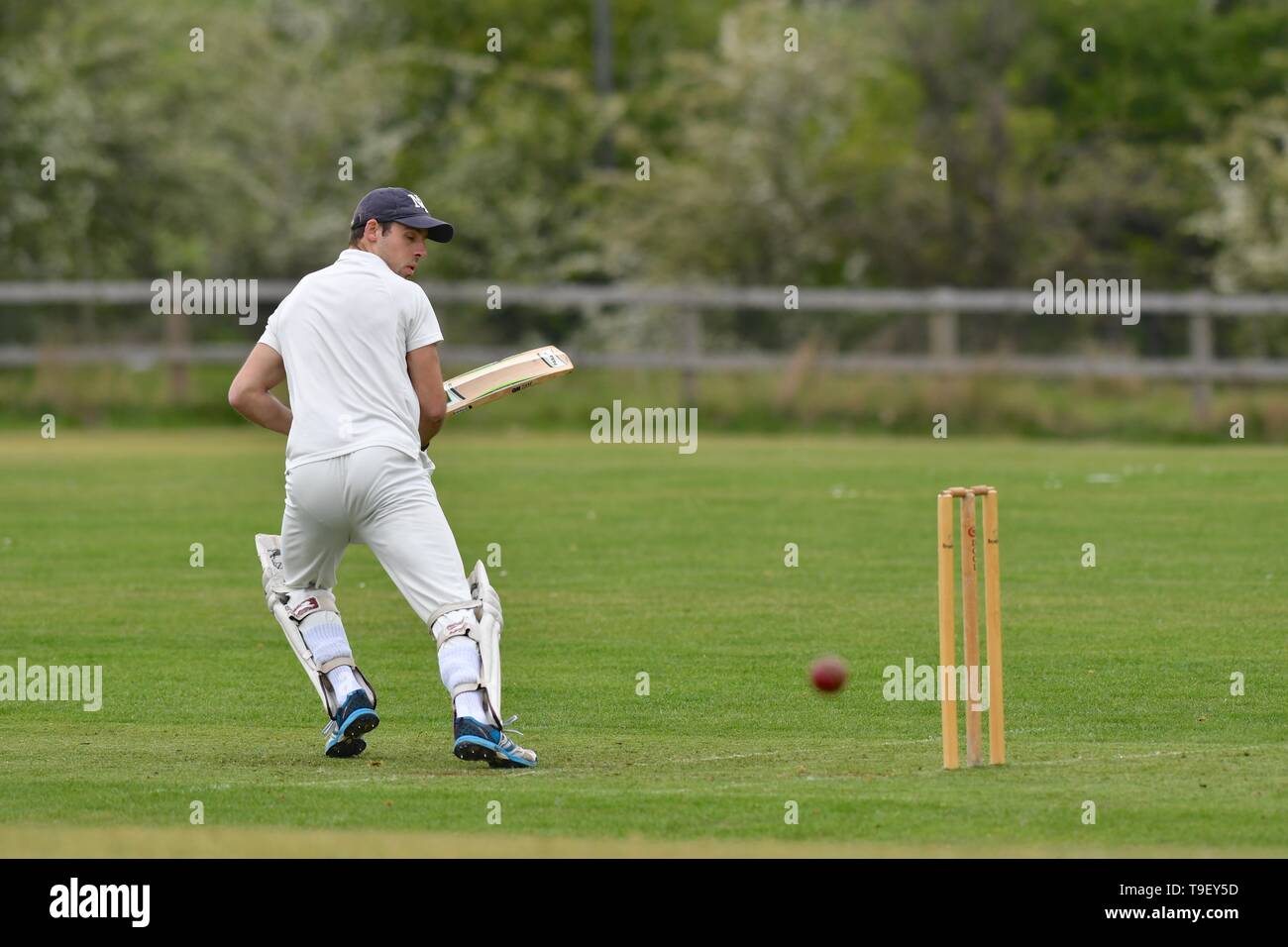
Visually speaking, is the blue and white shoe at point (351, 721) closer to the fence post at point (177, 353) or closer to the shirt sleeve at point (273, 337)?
the shirt sleeve at point (273, 337)

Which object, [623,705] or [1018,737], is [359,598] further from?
[1018,737]

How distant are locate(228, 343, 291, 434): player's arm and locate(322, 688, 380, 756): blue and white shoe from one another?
3.92ft

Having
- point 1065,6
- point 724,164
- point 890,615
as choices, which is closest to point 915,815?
point 890,615

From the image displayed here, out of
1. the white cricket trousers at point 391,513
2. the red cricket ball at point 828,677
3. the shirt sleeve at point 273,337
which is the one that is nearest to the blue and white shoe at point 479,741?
the white cricket trousers at point 391,513

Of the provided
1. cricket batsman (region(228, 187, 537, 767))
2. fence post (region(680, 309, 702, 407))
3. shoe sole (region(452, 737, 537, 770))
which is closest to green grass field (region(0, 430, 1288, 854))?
shoe sole (region(452, 737, 537, 770))

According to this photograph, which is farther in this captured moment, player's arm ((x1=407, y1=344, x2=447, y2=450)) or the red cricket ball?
the red cricket ball

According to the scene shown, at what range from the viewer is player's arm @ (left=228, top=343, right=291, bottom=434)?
945cm

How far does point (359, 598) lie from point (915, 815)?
26.7 feet

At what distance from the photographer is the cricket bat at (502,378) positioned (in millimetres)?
10000

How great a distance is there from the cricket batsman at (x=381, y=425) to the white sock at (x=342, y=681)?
0.60 m

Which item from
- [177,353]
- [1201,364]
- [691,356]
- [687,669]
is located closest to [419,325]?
[687,669]

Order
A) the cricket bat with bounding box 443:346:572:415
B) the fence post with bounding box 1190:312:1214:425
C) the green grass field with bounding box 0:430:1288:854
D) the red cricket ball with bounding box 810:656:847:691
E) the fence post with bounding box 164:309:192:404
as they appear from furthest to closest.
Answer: the fence post with bounding box 164:309:192:404
the fence post with bounding box 1190:312:1214:425
the red cricket ball with bounding box 810:656:847:691
the cricket bat with bounding box 443:346:572:415
the green grass field with bounding box 0:430:1288:854

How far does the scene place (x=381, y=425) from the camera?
30.6 feet

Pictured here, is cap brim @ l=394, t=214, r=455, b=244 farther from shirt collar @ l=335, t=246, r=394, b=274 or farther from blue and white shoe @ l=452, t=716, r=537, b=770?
blue and white shoe @ l=452, t=716, r=537, b=770
